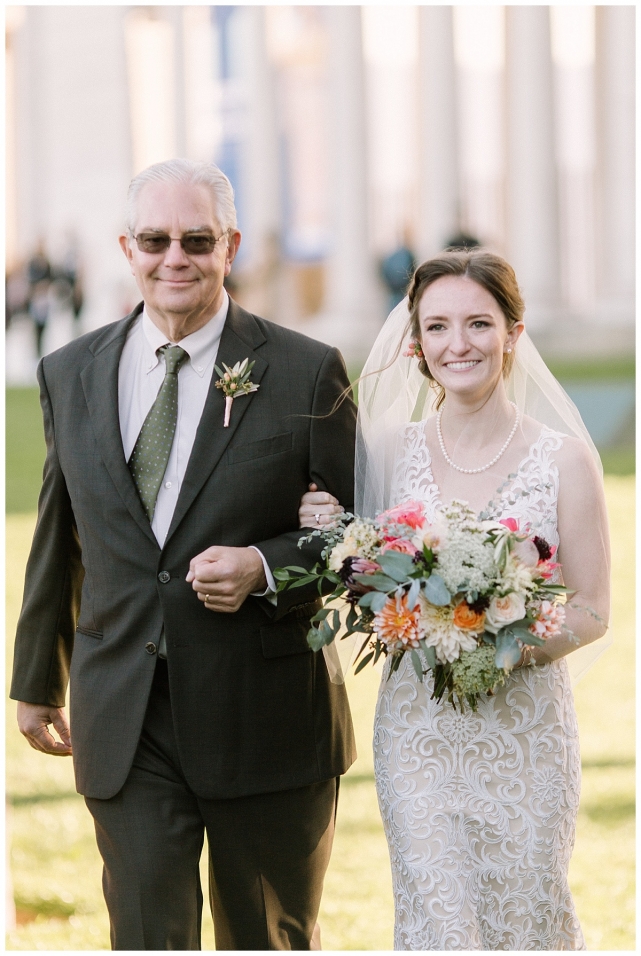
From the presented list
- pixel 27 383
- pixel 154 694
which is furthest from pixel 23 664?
pixel 27 383

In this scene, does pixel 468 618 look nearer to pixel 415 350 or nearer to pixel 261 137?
pixel 415 350

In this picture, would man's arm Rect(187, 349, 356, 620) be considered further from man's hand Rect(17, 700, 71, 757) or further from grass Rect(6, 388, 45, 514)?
grass Rect(6, 388, 45, 514)

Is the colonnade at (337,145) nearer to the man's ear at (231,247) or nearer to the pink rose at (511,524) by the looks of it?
the man's ear at (231,247)

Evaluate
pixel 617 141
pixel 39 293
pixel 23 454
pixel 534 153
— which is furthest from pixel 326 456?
pixel 617 141

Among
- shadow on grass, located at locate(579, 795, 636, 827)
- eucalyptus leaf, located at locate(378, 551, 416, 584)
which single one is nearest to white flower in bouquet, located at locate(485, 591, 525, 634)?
eucalyptus leaf, located at locate(378, 551, 416, 584)

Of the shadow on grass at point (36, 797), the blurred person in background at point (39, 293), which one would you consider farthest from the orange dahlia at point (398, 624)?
the blurred person in background at point (39, 293)

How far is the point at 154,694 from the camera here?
3.79m

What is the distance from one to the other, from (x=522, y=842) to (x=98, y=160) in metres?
36.4

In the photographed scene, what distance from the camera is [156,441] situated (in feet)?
12.5

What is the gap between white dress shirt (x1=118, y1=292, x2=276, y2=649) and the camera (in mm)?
3799

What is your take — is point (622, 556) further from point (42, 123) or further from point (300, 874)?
point (42, 123)

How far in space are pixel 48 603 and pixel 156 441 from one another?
0.79m

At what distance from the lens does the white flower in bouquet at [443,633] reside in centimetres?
326

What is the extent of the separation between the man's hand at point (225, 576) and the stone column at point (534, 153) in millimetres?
22146
